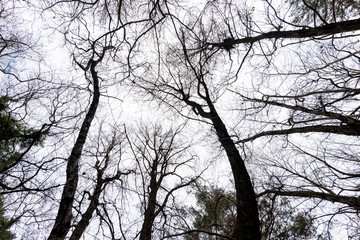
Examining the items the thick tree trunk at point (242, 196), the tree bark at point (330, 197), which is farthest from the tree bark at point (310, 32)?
the tree bark at point (330, 197)

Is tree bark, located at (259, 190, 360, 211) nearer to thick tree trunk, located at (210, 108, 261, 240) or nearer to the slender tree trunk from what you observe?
thick tree trunk, located at (210, 108, 261, 240)

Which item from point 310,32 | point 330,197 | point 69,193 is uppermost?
point 310,32

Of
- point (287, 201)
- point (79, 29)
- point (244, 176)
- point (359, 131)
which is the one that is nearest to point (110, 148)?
point (79, 29)

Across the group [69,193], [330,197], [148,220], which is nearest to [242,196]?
[330,197]

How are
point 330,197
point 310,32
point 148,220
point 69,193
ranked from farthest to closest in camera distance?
point 148,220 < point 310,32 < point 330,197 < point 69,193

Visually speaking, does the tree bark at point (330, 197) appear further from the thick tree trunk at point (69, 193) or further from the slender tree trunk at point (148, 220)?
the thick tree trunk at point (69, 193)

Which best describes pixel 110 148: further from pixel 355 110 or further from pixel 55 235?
pixel 355 110

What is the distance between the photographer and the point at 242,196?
3.08 m

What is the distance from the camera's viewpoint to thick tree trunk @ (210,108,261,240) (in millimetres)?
2630

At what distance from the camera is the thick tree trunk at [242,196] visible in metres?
2.63

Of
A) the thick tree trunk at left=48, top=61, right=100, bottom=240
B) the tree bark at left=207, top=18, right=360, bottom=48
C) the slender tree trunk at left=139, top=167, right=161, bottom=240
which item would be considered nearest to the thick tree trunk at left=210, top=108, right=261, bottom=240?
the slender tree trunk at left=139, top=167, right=161, bottom=240

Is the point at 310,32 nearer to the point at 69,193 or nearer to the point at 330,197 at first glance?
the point at 330,197

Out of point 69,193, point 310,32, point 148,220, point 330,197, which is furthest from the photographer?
point 148,220

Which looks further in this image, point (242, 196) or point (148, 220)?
point (148, 220)
